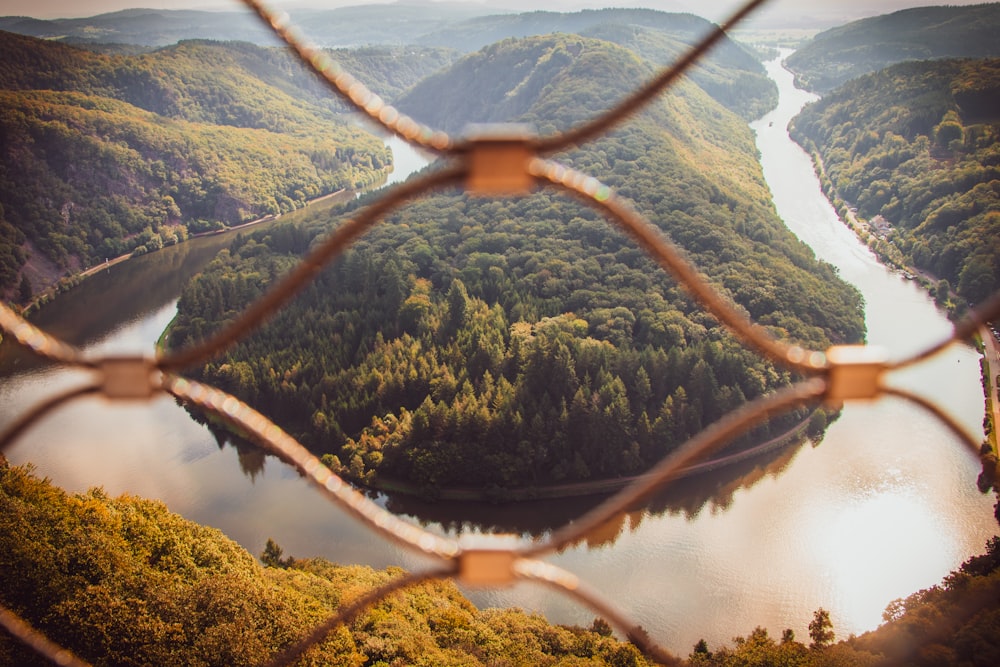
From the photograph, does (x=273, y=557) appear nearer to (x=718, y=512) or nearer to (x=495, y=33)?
(x=718, y=512)

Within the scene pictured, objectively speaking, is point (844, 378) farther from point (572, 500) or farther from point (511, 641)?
point (572, 500)

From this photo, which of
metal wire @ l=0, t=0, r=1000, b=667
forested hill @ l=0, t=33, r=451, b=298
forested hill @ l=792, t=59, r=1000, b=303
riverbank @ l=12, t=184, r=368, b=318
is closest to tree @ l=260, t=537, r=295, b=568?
metal wire @ l=0, t=0, r=1000, b=667

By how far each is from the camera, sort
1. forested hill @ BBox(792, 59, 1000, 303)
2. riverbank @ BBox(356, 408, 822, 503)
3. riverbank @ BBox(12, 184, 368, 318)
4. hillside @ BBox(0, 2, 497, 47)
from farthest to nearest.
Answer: riverbank @ BBox(12, 184, 368, 318), forested hill @ BBox(792, 59, 1000, 303), riverbank @ BBox(356, 408, 822, 503), hillside @ BBox(0, 2, 497, 47)

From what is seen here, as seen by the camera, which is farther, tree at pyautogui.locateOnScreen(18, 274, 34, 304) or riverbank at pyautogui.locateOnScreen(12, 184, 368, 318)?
riverbank at pyautogui.locateOnScreen(12, 184, 368, 318)

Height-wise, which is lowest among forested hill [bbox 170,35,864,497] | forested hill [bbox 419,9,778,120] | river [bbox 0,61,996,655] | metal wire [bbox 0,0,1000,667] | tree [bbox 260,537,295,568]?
metal wire [bbox 0,0,1000,667]

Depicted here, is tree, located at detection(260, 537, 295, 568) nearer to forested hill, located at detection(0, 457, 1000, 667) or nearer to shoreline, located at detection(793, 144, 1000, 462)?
forested hill, located at detection(0, 457, 1000, 667)

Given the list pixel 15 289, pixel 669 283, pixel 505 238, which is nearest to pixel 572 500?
pixel 669 283
